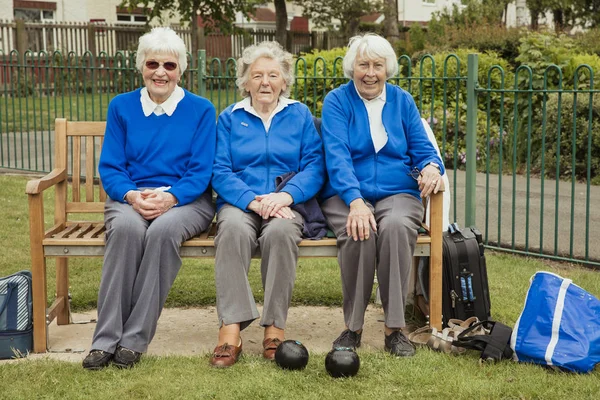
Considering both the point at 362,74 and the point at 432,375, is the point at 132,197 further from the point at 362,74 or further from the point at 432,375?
the point at 432,375

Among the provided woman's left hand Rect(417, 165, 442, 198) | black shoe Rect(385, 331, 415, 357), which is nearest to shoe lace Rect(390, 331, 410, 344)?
black shoe Rect(385, 331, 415, 357)

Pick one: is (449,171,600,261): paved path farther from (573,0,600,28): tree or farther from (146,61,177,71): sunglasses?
(573,0,600,28): tree

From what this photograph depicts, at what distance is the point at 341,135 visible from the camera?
14.8ft

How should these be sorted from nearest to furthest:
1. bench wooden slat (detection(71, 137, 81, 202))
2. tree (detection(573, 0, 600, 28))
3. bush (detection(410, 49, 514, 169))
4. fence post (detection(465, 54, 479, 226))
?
bench wooden slat (detection(71, 137, 81, 202)) < fence post (detection(465, 54, 479, 226)) < bush (detection(410, 49, 514, 169)) < tree (detection(573, 0, 600, 28))

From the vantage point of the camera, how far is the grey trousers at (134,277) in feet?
13.3

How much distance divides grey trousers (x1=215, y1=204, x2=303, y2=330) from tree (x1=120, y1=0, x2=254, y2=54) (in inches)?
614

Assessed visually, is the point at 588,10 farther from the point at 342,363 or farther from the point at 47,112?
the point at 342,363

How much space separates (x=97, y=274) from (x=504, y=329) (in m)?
2.99

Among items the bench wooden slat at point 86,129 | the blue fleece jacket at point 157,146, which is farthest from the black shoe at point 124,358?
the bench wooden slat at point 86,129

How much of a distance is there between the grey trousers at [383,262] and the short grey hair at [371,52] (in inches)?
31.9

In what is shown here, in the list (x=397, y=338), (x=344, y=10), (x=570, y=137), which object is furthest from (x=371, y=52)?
(x=344, y=10)

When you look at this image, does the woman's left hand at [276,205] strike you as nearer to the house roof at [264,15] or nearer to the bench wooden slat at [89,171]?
the bench wooden slat at [89,171]

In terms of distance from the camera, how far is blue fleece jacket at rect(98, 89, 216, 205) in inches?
175

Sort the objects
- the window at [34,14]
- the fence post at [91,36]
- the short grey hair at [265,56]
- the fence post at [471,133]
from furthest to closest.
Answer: the window at [34,14] → the fence post at [91,36] → the fence post at [471,133] → the short grey hair at [265,56]
